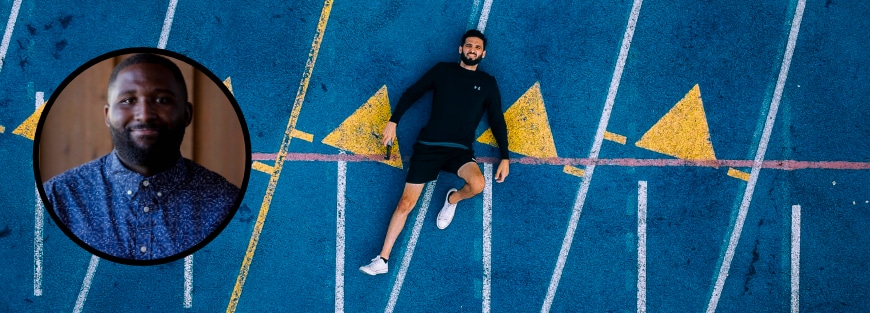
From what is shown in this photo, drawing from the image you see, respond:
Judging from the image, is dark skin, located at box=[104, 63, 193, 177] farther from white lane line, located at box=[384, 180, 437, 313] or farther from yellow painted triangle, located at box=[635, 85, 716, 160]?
yellow painted triangle, located at box=[635, 85, 716, 160]

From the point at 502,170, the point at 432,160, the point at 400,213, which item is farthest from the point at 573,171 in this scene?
the point at 400,213

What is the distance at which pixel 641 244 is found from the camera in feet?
20.5

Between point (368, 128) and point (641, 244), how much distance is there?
275 cm

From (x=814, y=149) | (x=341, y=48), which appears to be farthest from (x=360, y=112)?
(x=814, y=149)

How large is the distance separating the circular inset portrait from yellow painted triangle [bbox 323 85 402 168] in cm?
90

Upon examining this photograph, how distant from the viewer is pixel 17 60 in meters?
5.98

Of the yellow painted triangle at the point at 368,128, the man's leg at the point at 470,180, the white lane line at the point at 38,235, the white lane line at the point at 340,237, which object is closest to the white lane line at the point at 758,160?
the man's leg at the point at 470,180

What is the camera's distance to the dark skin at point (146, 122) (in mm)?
4488

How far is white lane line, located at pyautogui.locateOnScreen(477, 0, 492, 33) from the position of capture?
622 centimetres

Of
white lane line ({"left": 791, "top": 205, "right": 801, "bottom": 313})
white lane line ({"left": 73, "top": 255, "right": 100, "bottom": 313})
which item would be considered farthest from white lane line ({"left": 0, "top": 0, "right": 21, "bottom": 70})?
white lane line ({"left": 791, "top": 205, "right": 801, "bottom": 313})

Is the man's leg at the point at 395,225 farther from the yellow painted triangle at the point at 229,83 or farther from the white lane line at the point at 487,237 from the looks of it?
the yellow painted triangle at the point at 229,83

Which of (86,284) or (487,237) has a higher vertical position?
(487,237)

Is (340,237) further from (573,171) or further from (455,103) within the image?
(573,171)

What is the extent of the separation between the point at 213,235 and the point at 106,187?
141 cm
